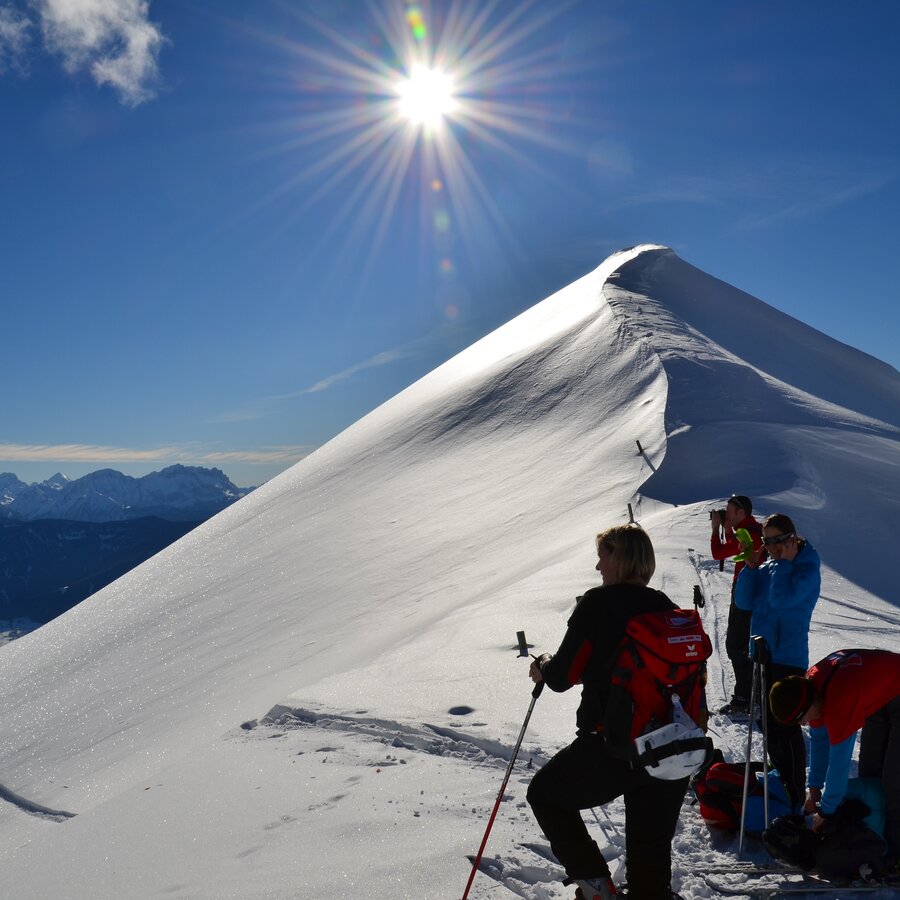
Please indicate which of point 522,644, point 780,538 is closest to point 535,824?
point 780,538

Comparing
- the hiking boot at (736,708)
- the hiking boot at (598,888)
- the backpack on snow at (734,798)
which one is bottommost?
the hiking boot at (598,888)

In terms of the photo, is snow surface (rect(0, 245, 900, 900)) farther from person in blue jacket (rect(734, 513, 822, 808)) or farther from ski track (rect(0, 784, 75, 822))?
person in blue jacket (rect(734, 513, 822, 808))

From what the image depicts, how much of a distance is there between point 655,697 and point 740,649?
13.2ft

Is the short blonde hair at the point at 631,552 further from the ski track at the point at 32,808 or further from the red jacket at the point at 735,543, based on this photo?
the ski track at the point at 32,808

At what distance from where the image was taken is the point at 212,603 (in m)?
22.5

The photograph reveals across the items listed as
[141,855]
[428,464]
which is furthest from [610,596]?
[428,464]

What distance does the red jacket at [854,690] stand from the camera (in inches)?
151

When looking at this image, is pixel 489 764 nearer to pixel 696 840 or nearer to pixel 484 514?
pixel 696 840

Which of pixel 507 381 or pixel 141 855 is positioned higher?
pixel 507 381

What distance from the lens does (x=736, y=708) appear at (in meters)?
6.53

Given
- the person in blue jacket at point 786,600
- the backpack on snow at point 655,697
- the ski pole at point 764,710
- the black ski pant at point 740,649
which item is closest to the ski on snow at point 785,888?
the ski pole at point 764,710

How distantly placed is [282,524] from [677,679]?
1059 inches

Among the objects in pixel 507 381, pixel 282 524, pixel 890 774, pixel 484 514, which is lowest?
pixel 890 774

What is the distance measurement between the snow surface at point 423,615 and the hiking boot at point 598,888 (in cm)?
63
